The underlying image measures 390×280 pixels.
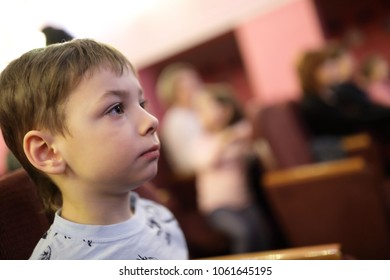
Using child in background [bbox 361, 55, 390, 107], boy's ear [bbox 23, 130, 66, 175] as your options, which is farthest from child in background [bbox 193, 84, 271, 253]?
boy's ear [bbox 23, 130, 66, 175]

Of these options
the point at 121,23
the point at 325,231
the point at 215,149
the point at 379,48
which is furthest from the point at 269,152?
the point at 379,48

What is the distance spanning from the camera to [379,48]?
2.84 metres

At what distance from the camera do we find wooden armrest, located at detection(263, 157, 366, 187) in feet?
4.45

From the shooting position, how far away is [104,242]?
1.88ft

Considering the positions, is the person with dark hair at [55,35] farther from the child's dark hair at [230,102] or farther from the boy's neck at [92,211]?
the child's dark hair at [230,102]

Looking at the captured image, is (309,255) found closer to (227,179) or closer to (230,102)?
(227,179)

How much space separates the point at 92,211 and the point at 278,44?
2559 mm

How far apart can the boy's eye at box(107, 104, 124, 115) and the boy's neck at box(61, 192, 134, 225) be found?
0.41ft

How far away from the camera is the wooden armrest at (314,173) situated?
1.36 m

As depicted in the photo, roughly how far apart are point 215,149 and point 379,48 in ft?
6.35

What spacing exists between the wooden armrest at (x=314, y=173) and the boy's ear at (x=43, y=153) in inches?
41.1

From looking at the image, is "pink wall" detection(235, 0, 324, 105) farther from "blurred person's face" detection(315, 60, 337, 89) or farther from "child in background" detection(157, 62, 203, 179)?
"child in background" detection(157, 62, 203, 179)

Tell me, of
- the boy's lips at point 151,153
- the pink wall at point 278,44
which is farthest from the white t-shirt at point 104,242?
A: the pink wall at point 278,44
